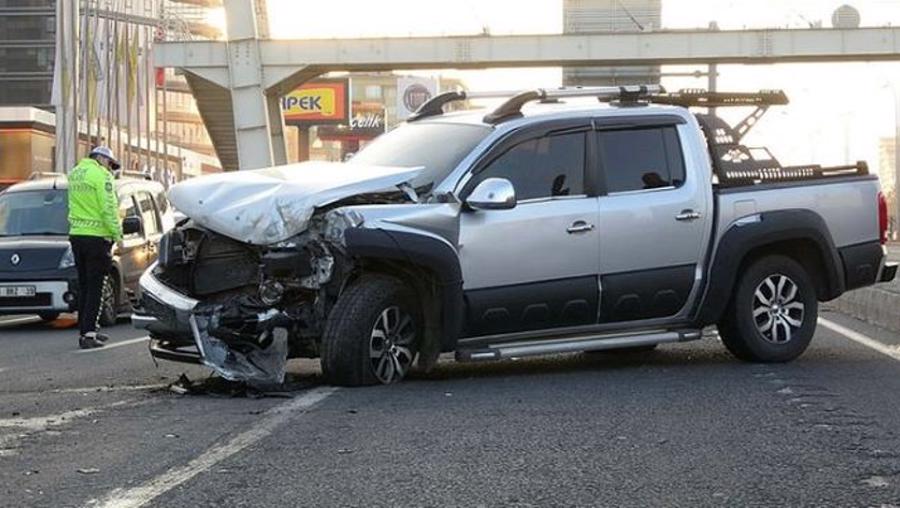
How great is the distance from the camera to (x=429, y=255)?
7.41m

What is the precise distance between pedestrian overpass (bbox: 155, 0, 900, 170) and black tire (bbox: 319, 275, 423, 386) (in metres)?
33.9

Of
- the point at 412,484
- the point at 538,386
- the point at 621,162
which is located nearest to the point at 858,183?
the point at 621,162

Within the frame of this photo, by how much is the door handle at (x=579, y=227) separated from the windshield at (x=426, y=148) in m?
0.83

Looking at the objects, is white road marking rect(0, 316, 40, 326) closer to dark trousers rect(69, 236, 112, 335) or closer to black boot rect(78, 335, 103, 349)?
dark trousers rect(69, 236, 112, 335)

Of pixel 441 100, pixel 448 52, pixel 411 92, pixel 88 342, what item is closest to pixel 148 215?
pixel 88 342

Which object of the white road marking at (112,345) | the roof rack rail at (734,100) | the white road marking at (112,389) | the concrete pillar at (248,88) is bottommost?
the white road marking at (112,345)

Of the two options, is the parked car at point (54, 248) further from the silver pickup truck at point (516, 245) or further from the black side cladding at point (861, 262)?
the black side cladding at point (861, 262)

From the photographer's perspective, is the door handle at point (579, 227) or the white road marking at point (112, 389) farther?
the door handle at point (579, 227)

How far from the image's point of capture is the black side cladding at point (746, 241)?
855cm

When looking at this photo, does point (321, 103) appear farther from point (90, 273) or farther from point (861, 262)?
point (861, 262)

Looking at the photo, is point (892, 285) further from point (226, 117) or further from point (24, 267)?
point (226, 117)

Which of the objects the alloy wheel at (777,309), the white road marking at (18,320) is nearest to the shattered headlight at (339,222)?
the alloy wheel at (777,309)

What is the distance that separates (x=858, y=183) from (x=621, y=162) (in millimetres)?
1973

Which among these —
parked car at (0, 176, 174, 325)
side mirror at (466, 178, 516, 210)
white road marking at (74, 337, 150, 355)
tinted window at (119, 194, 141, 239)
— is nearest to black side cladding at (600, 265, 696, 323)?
side mirror at (466, 178, 516, 210)
